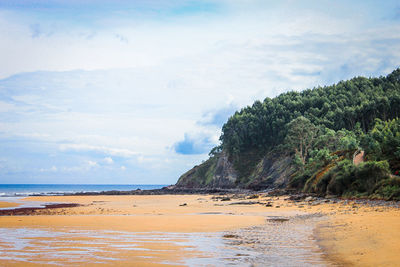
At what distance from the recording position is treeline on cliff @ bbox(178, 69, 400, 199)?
111 ft

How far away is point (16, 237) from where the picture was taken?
601 inches

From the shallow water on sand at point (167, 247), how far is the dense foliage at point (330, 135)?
16.3 metres

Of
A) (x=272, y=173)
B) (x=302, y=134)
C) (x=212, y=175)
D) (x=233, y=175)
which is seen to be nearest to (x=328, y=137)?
(x=302, y=134)

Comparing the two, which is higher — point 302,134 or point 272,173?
point 302,134

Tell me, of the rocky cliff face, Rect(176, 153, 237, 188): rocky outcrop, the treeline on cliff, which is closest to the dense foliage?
the treeline on cliff

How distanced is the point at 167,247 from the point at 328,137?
61.8 m

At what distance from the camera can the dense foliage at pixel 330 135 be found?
1325 inches

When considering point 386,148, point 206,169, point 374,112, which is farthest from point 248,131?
point 386,148

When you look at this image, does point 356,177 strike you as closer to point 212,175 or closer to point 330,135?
point 330,135

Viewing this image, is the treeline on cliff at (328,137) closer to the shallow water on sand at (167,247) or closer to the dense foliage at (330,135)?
the dense foliage at (330,135)

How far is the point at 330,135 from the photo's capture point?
228ft

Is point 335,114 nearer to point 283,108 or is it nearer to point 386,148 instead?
point 283,108

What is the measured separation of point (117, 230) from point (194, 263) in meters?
8.29

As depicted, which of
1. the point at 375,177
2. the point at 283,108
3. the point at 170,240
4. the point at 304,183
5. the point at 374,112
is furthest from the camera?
the point at 283,108
